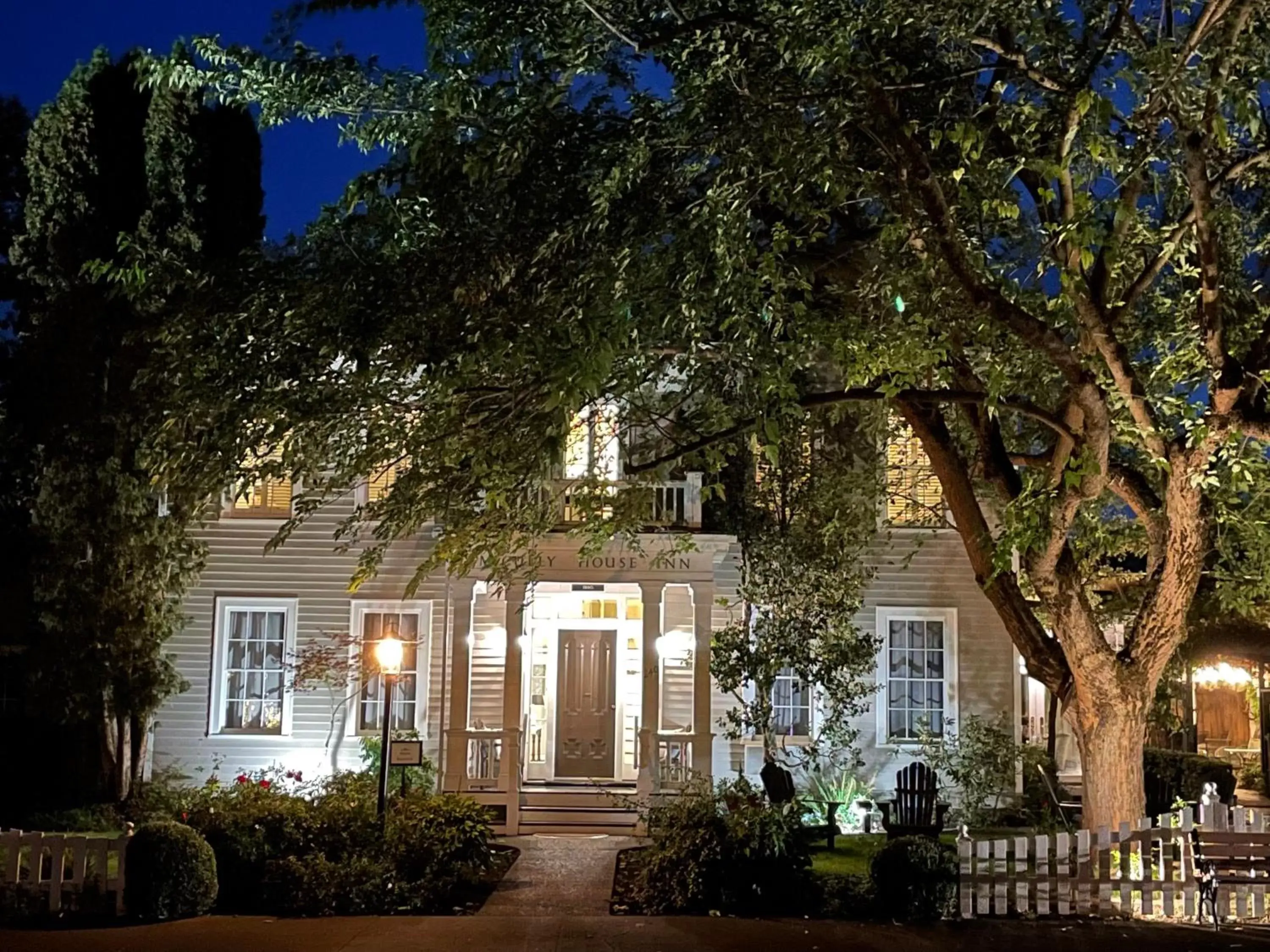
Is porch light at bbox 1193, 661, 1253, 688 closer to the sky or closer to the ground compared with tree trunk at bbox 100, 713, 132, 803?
closer to the sky

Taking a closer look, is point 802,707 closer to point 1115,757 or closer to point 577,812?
point 577,812

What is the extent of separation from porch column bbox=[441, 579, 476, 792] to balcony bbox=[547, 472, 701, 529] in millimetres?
1685

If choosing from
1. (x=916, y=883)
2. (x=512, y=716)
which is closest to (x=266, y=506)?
(x=512, y=716)

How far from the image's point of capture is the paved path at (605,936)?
9.05 meters

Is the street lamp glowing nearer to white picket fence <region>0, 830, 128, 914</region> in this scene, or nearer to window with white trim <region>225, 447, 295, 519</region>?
white picket fence <region>0, 830, 128, 914</region>

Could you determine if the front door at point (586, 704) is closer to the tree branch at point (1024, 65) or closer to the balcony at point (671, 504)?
the balcony at point (671, 504)

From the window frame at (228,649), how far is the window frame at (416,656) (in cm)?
79

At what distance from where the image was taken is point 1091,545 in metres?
13.9

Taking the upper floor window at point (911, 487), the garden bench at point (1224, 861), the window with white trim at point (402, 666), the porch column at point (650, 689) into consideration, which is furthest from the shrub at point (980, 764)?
the window with white trim at point (402, 666)

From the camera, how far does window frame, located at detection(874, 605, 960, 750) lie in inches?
678

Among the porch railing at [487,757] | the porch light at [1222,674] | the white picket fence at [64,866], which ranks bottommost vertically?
the white picket fence at [64,866]

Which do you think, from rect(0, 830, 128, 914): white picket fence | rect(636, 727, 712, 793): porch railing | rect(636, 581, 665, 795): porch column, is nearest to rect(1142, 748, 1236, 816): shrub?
rect(636, 727, 712, 793): porch railing

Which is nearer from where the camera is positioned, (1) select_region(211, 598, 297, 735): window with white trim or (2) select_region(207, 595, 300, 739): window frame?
(2) select_region(207, 595, 300, 739): window frame

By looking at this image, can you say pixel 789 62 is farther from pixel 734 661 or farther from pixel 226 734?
pixel 226 734
